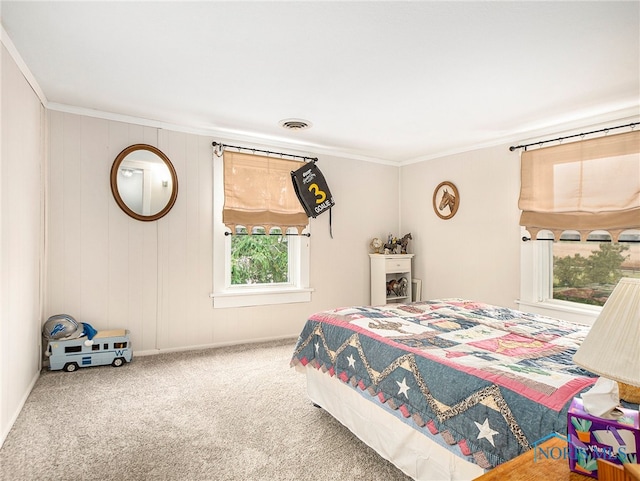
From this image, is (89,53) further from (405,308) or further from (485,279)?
(485,279)

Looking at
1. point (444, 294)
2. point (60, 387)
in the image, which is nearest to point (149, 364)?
point (60, 387)

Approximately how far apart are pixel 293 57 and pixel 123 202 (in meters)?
2.31

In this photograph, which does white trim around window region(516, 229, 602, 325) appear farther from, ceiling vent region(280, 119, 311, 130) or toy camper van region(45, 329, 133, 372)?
toy camper van region(45, 329, 133, 372)

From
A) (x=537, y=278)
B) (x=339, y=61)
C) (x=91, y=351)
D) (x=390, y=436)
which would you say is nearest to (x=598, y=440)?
(x=390, y=436)

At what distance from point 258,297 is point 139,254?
137cm

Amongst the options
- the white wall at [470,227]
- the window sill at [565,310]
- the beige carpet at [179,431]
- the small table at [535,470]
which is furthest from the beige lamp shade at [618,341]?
the white wall at [470,227]

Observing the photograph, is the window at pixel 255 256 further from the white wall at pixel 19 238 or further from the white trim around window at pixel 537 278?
the white trim around window at pixel 537 278

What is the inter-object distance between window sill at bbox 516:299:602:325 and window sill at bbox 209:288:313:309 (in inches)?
97.7

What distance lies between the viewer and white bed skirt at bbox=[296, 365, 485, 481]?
1716 millimetres

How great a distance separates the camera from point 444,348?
2.02 m

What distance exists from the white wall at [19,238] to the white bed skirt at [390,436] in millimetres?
1960

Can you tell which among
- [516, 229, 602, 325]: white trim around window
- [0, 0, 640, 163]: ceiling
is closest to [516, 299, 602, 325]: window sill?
[516, 229, 602, 325]: white trim around window

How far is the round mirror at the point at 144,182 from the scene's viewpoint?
3744 millimetres

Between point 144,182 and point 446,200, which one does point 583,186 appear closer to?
point 446,200
